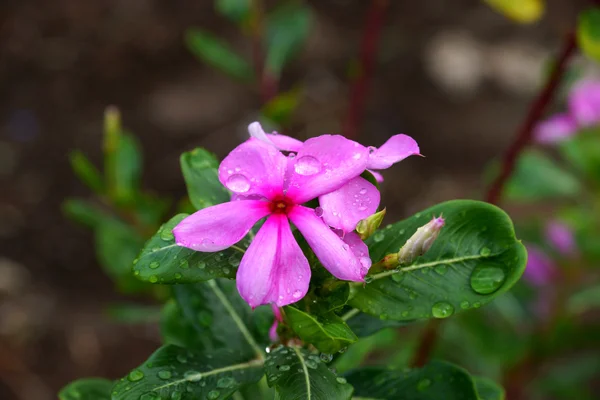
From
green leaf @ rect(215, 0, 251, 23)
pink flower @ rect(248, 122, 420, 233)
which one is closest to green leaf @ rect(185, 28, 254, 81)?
green leaf @ rect(215, 0, 251, 23)

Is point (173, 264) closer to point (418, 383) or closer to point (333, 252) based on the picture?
point (333, 252)

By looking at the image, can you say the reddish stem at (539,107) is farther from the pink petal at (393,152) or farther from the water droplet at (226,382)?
the water droplet at (226,382)

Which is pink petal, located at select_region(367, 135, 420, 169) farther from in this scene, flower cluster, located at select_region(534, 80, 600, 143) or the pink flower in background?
the pink flower in background

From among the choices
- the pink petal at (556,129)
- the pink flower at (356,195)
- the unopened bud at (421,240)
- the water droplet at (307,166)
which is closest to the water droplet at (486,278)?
the unopened bud at (421,240)

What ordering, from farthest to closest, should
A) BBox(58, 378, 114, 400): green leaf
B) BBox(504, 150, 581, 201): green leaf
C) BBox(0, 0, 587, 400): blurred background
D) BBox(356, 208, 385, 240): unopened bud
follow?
BBox(0, 0, 587, 400): blurred background < BBox(504, 150, 581, 201): green leaf < BBox(58, 378, 114, 400): green leaf < BBox(356, 208, 385, 240): unopened bud

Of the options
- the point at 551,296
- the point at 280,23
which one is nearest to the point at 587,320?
the point at 551,296

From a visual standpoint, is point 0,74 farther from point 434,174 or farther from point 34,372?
point 434,174

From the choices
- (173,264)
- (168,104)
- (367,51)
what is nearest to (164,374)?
(173,264)
